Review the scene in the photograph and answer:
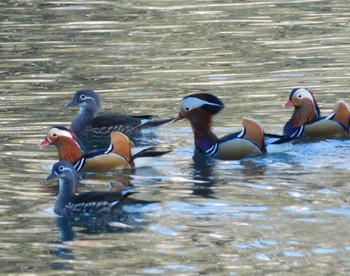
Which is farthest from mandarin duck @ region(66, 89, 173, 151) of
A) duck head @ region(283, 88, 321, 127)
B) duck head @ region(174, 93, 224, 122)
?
duck head @ region(283, 88, 321, 127)

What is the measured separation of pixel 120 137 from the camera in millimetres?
14906

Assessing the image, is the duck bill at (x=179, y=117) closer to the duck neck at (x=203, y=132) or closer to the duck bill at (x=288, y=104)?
the duck neck at (x=203, y=132)

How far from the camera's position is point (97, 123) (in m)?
17.3

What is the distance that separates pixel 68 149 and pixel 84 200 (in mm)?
2542

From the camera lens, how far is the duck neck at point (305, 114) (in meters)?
16.3

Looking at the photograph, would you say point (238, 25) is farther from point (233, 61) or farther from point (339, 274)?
point (339, 274)

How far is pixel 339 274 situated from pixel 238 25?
15.6 m

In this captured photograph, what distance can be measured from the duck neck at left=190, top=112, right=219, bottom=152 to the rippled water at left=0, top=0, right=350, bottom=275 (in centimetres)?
29

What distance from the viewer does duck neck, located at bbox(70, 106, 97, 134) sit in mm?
17422

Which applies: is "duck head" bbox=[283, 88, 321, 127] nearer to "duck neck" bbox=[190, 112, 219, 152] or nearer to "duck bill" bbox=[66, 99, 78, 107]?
"duck neck" bbox=[190, 112, 219, 152]

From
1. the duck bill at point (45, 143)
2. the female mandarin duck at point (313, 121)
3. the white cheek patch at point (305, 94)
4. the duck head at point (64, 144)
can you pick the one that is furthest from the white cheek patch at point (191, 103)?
→ the duck bill at point (45, 143)

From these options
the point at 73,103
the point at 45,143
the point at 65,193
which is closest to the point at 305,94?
the point at 73,103

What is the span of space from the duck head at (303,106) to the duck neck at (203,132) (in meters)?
1.15

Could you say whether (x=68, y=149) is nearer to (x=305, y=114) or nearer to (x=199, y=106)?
(x=199, y=106)
